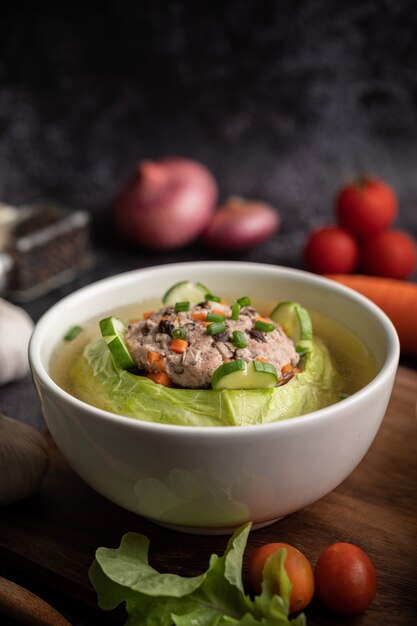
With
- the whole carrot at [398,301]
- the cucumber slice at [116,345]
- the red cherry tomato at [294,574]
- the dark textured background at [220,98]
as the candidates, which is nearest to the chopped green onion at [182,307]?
the cucumber slice at [116,345]

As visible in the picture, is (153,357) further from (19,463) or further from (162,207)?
(162,207)

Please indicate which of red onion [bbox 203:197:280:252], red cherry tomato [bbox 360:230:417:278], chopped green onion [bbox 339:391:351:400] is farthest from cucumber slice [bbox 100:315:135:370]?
red onion [bbox 203:197:280:252]

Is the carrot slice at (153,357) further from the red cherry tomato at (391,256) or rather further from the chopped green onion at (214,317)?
the red cherry tomato at (391,256)

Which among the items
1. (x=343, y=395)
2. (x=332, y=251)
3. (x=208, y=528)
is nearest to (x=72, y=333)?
(x=208, y=528)

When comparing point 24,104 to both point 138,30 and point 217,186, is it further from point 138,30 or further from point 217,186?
point 217,186

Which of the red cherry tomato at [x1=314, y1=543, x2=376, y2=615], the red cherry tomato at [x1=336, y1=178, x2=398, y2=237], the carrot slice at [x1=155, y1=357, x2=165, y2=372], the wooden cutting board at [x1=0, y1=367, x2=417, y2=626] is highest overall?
the carrot slice at [x1=155, y1=357, x2=165, y2=372]

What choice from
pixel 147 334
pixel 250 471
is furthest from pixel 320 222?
pixel 250 471

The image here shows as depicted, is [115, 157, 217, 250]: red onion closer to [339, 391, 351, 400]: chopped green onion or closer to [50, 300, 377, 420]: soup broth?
[50, 300, 377, 420]: soup broth
